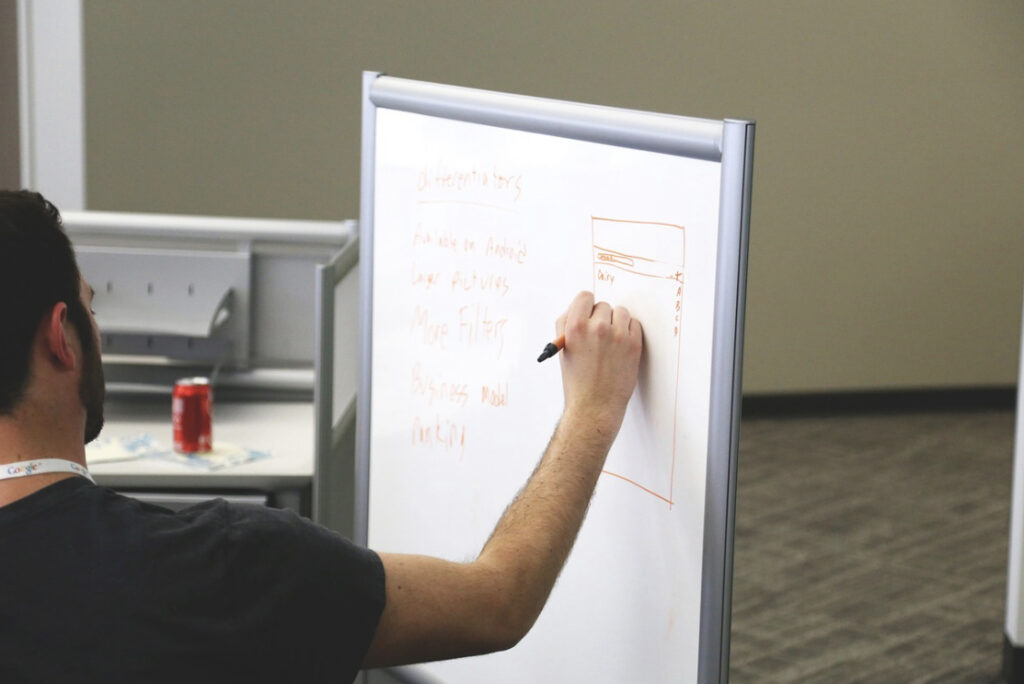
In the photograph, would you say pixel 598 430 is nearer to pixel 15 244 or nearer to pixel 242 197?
pixel 15 244

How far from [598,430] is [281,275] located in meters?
1.40

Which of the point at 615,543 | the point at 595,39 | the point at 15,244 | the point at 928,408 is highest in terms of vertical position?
the point at 595,39

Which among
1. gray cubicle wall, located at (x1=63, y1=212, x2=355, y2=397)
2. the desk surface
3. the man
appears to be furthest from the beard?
gray cubicle wall, located at (x1=63, y1=212, x2=355, y2=397)

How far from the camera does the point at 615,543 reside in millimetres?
1316

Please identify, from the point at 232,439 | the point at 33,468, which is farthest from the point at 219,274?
the point at 33,468

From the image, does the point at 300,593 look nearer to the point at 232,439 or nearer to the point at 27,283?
the point at 27,283

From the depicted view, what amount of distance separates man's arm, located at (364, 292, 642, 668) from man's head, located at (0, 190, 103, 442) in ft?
1.12

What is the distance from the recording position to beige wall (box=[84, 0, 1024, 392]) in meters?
4.60

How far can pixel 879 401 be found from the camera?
5.36 m

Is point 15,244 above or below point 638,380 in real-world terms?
above

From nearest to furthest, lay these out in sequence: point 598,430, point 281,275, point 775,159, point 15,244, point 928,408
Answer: point 15,244 < point 598,430 < point 281,275 < point 775,159 < point 928,408

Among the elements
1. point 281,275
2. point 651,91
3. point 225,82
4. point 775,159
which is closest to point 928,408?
point 775,159

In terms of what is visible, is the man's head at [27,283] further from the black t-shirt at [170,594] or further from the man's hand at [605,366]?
the man's hand at [605,366]

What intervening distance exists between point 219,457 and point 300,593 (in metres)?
1.22
